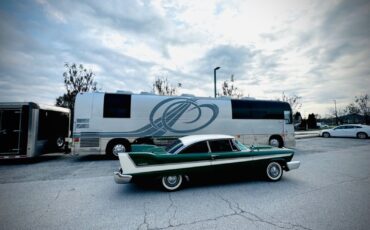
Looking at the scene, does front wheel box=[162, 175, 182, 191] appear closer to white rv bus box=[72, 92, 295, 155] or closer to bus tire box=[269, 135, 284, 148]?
white rv bus box=[72, 92, 295, 155]

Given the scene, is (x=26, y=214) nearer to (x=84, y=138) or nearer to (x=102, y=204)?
(x=102, y=204)

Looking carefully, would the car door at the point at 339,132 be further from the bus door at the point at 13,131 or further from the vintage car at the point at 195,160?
the bus door at the point at 13,131

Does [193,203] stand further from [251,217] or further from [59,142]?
[59,142]

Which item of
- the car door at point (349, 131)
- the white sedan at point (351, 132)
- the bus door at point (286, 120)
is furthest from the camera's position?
the car door at point (349, 131)

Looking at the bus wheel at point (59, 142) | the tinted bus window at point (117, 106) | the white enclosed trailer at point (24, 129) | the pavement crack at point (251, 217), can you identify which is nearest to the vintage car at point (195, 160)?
the pavement crack at point (251, 217)

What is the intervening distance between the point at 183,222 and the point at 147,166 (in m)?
1.74

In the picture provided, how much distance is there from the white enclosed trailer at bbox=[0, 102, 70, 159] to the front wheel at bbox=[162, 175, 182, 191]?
7.51 meters

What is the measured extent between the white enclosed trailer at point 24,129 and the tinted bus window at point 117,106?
3227 mm

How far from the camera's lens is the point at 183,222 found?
10.5 feet

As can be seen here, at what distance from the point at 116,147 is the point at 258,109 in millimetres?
8665

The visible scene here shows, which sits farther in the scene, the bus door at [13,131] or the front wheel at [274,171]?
the bus door at [13,131]

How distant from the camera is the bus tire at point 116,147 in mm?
9180

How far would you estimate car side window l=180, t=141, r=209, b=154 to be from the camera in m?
4.97

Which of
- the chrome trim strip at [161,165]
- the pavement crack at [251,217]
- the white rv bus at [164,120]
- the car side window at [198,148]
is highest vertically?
the white rv bus at [164,120]
